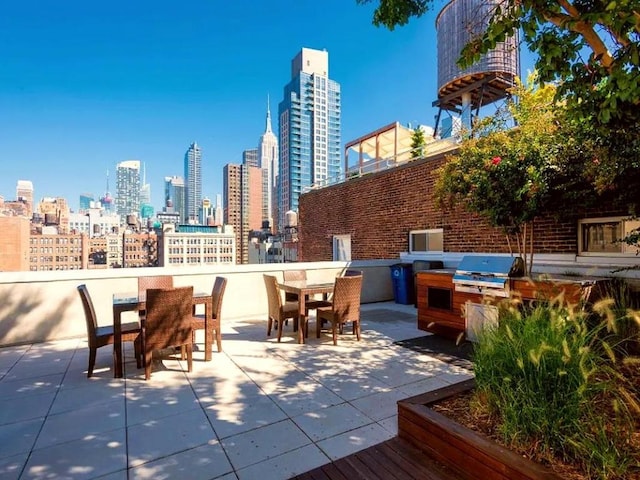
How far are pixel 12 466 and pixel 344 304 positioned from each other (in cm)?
367

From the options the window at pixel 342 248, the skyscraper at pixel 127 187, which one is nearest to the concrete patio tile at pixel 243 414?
the window at pixel 342 248

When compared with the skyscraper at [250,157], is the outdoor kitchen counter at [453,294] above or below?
below

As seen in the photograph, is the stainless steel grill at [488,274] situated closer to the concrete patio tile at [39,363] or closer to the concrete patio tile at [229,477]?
the concrete patio tile at [229,477]

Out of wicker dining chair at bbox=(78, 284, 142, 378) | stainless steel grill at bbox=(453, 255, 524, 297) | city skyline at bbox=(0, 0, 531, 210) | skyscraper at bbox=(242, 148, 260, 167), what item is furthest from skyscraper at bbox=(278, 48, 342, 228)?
wicker dining chair at bbox=(78, 284, 142, 378)

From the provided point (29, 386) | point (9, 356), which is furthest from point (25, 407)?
point (9, 356)

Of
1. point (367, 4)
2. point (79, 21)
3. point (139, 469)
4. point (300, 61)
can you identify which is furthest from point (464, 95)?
point (300, 61)

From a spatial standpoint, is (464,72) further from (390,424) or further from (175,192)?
(175,192)

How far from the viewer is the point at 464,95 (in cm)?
1391

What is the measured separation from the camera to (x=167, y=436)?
2.55 metres

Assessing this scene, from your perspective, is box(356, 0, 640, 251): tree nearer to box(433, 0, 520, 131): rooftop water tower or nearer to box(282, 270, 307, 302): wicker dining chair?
box(282, 270, 307, 302): wicker dining chair

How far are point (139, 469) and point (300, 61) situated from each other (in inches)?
3961

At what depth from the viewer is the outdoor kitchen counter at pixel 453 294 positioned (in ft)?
12.7

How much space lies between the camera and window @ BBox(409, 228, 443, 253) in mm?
8648

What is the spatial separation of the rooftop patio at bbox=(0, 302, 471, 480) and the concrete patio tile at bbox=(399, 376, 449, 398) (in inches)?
0.4
